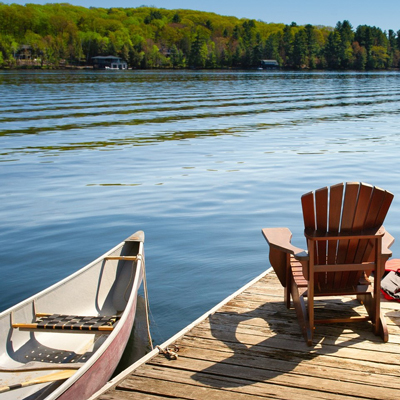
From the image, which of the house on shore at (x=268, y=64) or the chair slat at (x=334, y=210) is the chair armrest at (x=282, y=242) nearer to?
the chair slat at (x=334, y=210)

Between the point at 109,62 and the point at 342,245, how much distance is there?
167368 mm

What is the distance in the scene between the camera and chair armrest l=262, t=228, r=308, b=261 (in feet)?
14.1

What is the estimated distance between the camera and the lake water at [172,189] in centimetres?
840

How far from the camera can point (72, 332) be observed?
4.78 metres

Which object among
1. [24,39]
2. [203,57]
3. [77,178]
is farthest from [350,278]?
[24,39]

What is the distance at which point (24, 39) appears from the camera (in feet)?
552

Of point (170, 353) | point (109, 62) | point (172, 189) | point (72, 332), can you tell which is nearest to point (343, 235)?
Result: point (170, 353)

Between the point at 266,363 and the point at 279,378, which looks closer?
the point at 279,378

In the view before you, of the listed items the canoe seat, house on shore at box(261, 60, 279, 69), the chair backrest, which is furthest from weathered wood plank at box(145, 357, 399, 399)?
house on shore at box(261, 60, 279, 69)

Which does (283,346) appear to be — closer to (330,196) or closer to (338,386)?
(338,386)

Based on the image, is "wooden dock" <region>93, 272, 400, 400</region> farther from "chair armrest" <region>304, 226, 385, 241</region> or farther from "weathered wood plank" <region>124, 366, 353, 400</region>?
"chair armrest" <region>304, 226, 385, 241</region>

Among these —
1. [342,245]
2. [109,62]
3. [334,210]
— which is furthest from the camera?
[109,62]

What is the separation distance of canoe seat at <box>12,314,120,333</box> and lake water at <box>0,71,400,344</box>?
1481 millimetres

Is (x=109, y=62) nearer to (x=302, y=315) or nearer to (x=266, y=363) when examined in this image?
(x=302, y=315)
